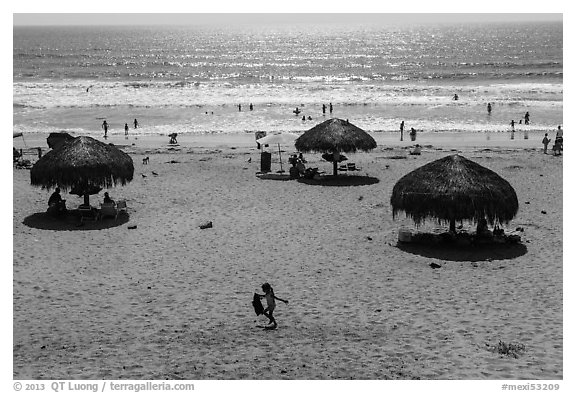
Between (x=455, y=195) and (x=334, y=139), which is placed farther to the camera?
(x=334, y=139)

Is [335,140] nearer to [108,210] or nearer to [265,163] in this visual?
[265,163]

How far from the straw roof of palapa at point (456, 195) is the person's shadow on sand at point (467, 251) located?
2.03ft

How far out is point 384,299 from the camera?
11594 millimetres

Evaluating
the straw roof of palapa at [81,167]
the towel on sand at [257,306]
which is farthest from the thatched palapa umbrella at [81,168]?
the towel on sand at [257,306]

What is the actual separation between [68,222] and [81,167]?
1.39 metres

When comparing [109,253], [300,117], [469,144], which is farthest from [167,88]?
[109,253]

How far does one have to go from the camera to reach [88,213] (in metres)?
16.8

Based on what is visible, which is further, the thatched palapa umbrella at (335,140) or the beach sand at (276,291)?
the thatched palapa umbrella at (335,140)

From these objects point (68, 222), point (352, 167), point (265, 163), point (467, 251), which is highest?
point (265, 163)

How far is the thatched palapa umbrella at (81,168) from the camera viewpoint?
54.3 feet

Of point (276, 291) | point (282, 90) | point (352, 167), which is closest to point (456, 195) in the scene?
point (276, 291)

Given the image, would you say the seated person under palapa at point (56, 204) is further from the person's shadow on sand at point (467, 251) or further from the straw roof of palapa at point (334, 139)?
the person's shadow on sand at point (467, 251)
